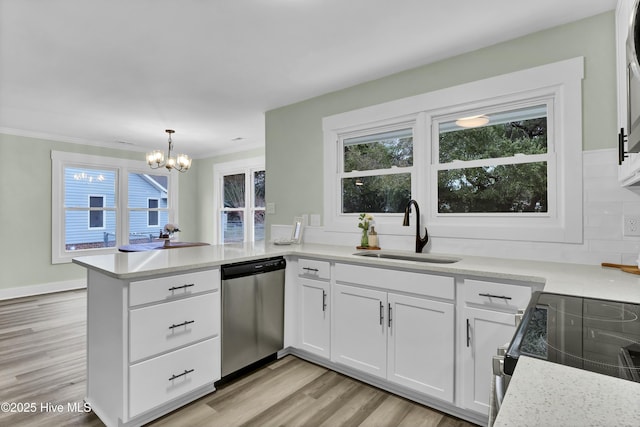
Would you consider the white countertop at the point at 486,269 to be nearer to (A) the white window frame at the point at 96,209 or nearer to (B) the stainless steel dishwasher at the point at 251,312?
(B) the stainless steel dishwasher at the point at 251,312

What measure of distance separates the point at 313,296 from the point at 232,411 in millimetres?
942

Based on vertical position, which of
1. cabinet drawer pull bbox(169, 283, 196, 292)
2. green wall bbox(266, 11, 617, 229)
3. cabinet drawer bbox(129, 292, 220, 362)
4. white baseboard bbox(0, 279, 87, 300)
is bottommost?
white baseboard bbox(0, 279, 87, 300)

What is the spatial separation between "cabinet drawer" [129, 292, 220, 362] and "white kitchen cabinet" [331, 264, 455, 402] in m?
0.89

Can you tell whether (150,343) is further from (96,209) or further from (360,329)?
(96,209)

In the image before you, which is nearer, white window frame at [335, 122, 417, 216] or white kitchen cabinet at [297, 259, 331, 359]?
white kitchen cabinet at [297, 259, 331, 359]

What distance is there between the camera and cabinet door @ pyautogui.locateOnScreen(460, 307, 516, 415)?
175cm

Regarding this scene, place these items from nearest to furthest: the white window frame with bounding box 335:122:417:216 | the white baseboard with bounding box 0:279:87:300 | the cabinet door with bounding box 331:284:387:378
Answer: the cabinet door with bounding box 331:284:387:378 → the white window frame with bounding box 335:122:417:216 → the white baseboard with bounding box 0:279:87:300

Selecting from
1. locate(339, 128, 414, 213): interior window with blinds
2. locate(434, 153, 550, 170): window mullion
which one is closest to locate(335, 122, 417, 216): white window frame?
locate(339, 128, 414, 213): interior window with blinds

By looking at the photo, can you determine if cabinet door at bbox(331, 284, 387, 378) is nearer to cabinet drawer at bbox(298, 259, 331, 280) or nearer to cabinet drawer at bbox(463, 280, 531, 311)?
cabinet drawer at bbox(298, 259, 331, 280)

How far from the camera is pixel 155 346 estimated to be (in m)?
1.87

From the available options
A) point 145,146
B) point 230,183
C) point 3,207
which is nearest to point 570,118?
point 230,183

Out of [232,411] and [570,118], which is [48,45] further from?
[570,118]

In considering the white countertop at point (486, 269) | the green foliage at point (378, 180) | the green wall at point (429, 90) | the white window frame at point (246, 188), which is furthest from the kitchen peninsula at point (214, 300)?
the white window frame at point (246, 188)

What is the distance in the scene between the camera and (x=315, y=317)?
8.51 feet
